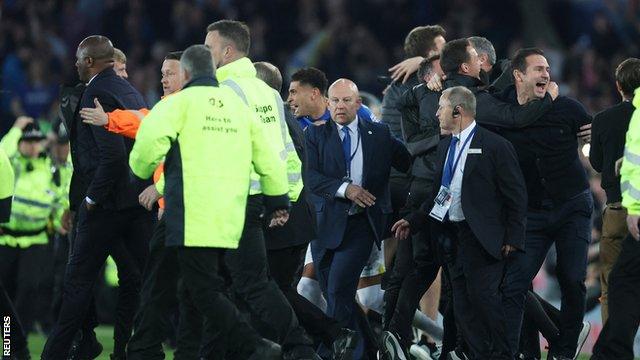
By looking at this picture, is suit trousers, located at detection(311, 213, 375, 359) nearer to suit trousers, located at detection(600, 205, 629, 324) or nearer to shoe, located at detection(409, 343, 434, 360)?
shoe, located at detection(409, 343, 434, 360)

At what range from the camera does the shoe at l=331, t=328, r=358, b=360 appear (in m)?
10.1

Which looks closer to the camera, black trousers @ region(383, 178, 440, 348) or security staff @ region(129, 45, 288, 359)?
security staff @ region(129, 45, 288, 359)

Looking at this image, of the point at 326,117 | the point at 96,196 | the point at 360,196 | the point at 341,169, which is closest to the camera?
the point at 96,196

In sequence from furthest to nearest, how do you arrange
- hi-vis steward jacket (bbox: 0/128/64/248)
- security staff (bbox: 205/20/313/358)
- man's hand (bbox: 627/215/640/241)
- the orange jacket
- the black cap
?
hi-vis steward jacket (bbox: 0/128/64/248) → the black cap → the orange jacket → security staff (bbox: 205/20/313/358) → man's hand (bbox: 627/215/640/241)

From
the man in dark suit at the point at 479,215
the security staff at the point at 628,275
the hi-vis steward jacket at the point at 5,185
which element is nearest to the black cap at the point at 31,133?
the hi-vis steward jacket at the point at 5,185

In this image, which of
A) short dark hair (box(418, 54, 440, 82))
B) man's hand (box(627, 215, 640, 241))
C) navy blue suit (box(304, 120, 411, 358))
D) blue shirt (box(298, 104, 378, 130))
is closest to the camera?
man's hand (box(627, 215, 640, 241))

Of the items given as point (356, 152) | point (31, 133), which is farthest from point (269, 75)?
point (31, 133)

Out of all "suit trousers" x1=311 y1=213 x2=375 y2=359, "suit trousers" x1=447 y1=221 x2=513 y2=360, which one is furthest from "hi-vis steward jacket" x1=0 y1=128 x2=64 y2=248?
"suit trousers" x1=447 y1=221 x2=513 y2=360

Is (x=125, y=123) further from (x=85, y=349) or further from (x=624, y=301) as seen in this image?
(x=624, y=301)

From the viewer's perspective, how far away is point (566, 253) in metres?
10.6

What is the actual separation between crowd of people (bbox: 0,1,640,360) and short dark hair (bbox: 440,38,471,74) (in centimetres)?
1

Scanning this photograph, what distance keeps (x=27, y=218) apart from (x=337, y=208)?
519 cm

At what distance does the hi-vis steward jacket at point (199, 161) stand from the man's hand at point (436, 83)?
2.50 m

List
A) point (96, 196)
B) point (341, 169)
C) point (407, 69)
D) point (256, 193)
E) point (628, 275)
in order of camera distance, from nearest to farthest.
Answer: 1. point (628, 275)
2. point (256, 193)
3. point (96, 196)
4. point (341, 169)
5. point (407, 69)
